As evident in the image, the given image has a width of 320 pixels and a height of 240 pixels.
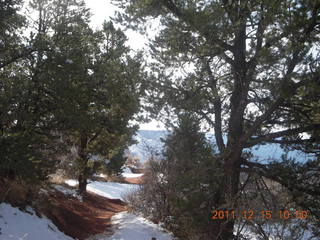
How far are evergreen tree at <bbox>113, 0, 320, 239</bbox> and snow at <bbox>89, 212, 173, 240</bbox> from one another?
388cm

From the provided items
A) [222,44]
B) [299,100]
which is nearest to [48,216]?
[222,44]

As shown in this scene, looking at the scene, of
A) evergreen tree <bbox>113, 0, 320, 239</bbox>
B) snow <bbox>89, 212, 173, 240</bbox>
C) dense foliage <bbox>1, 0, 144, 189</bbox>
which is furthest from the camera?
snow <bbox>89, 212, 173, 240</bbox>

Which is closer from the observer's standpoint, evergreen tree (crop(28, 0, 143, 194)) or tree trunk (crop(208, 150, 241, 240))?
tree trunk (crop(208, 150, 241, 240))

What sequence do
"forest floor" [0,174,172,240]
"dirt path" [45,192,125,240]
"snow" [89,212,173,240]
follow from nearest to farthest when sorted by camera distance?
"forest floor" [0,174,172,240] → "snow" [89,212,173,240] → "dirt path" [45,192,125,240]

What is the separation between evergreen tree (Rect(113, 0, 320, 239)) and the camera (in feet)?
17.8

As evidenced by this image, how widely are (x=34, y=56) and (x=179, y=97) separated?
405 cm

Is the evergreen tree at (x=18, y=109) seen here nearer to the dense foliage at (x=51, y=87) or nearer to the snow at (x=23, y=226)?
the dense foliage at (x=51, y=87)

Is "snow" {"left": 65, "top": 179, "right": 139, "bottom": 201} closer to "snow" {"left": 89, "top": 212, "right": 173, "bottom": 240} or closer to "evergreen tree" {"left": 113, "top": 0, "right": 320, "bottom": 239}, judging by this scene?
"snow" {"left": 89, "top": 212, "right": 173, "bottom": 240}

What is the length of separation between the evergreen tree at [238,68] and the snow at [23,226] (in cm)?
470

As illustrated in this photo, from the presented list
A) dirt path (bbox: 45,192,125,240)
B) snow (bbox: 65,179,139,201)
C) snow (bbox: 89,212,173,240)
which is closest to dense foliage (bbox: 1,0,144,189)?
dirt path (bbox: 45,192,125,240)

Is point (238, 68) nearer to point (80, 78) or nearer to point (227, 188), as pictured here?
point (227, 188)

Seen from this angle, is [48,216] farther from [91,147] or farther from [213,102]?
[213,102]
